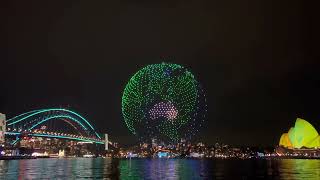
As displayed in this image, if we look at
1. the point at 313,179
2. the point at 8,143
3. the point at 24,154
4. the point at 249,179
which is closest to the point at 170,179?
the point at 249,179

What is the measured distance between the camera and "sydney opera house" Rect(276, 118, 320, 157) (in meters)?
166

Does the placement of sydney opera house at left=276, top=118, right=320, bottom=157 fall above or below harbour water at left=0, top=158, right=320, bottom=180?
above

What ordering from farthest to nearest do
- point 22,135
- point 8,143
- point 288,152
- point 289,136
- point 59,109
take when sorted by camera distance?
point 288,152
point 289,136
point 59,109
point 8,143
point 22,135

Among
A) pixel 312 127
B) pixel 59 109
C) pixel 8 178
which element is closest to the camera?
pixel 8 178

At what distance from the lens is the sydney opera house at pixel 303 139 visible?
166 metres

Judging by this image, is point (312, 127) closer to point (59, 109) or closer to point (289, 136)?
point (289, 136)

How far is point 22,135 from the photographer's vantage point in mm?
122688

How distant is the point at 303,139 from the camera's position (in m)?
174

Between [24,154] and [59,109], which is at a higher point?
[59,109]

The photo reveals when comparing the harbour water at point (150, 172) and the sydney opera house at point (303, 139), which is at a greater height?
the sydney opera house at point (303, 139)

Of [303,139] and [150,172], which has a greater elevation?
[303,139]

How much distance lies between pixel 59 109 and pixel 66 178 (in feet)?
357

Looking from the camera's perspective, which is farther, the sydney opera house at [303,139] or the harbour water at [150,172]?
the sydney opera house at [303,139]

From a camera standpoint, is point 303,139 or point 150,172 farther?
point 303,139
